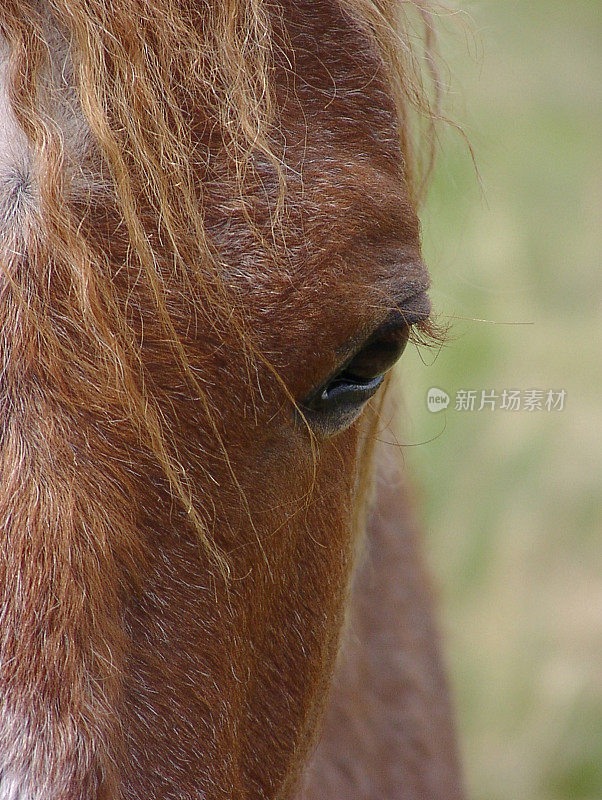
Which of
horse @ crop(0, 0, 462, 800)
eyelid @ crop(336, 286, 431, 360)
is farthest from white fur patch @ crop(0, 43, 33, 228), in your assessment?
eyelid @ crop(336, 286, 431, 360)

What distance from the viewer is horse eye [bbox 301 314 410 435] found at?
41.1 inches

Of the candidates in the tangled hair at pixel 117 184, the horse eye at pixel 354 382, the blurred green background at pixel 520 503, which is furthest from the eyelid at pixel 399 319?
the blurred green background at pixel 520 503

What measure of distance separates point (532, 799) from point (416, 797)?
5.77 feet

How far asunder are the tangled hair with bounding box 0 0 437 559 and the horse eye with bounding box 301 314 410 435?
0.51ft

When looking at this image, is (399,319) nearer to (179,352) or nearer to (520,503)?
(179,352)

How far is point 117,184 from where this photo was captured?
2.84 feet

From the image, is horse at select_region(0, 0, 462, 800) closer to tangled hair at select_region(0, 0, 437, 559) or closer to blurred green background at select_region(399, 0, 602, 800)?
tangled hair at select_region(0, 0, 437, 559)

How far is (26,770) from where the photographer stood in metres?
0.78

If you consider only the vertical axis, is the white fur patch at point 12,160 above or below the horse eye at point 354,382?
above

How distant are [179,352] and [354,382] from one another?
26cm

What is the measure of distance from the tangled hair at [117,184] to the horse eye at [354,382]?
155mm

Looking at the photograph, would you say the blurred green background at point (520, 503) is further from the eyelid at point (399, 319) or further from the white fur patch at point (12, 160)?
the white fur patch at point (12, 160)

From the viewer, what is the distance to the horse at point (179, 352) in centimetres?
83

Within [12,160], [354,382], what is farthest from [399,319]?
Result: [12,160]
